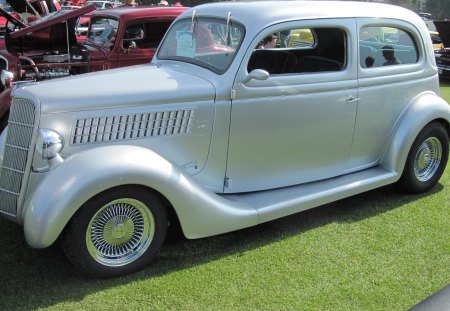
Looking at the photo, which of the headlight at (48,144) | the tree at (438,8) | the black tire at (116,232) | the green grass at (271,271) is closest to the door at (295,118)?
the green grass at (271,271)

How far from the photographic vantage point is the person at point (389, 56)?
418cm

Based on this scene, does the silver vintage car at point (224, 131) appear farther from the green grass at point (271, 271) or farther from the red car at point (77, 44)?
the red car at point (77, 44)

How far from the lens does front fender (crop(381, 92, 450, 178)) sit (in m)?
4.18

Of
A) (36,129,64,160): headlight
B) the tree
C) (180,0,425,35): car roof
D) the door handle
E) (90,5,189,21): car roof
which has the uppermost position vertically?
(180,0,425,35): car roof

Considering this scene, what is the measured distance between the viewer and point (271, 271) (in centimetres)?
317

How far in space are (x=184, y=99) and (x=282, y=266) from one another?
1.39 metres

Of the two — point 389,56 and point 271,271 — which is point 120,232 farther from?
point 389,56

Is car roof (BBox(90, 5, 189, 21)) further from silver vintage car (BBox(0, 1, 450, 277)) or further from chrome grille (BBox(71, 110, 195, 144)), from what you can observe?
chrome grille (BBox(71, 110, 195, 144))

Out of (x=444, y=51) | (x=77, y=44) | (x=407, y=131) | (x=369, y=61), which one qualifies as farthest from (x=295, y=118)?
(x=444, y=51)

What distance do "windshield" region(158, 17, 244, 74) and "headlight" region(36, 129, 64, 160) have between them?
4.21 feet

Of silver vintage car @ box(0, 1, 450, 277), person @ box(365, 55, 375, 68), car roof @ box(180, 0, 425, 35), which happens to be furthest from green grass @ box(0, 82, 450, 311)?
car roof @ box(180, 0, 425, 35)

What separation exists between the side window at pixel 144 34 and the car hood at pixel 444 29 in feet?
24.0

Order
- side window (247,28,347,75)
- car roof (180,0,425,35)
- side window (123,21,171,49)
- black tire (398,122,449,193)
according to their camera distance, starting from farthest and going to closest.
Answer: side window (123,21,171,49)
black tire (398,122,449,193)
side window (247,28,347,75)
car roof (180,0,425,35)

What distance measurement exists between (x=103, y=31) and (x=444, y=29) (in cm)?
831
